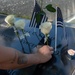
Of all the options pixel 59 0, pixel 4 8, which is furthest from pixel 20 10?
pixel 59 0

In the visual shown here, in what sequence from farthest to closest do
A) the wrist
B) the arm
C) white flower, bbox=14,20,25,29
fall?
1. white flower, bbox=14,20,25,29
2. the wrist
3. the arm

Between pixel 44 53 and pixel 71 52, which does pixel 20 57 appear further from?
pixel 71 52

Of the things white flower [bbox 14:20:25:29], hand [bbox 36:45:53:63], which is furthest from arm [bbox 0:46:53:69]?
white flower [bbox 14:20:25:29]

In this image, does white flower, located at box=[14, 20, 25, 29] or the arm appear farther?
white flower, located at box=[14, 20, 25, 29]

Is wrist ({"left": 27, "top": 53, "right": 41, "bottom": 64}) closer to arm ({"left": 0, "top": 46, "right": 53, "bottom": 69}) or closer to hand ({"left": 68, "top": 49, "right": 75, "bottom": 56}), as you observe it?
arm ({"left": 0, "top": 46, "right": 53, "bottom": 69})

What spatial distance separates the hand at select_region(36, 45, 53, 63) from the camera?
0.99 meters

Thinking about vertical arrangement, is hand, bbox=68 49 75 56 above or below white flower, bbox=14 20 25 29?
below

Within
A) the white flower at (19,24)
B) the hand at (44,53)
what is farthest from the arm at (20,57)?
the white flower at (19,24)

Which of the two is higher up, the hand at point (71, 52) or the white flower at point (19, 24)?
the white flower at point (19, 24)

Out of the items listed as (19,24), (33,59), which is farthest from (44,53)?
(19,24)

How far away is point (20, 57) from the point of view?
958 mm

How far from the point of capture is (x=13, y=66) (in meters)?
0.96

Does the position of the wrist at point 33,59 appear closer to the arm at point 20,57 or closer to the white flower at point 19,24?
the arm at point 20,57

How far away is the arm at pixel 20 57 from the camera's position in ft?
2.80
